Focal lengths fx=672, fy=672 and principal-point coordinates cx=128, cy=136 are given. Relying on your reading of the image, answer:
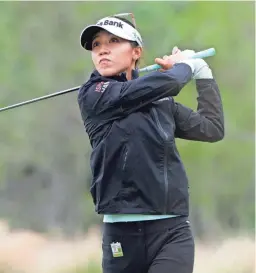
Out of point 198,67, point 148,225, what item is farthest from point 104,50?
point 148,225

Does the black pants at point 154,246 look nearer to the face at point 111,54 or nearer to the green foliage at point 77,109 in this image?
the face at point 111,54

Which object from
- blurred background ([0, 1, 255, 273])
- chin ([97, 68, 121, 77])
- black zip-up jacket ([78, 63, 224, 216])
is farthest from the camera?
blurred background ([0, 1, 255, 273])

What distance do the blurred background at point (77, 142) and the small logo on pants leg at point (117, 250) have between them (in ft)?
5.34

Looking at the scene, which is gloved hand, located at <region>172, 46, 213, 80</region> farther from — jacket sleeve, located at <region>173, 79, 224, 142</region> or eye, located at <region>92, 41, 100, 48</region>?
eye, located at <region>92, 41, 100, 48</region>

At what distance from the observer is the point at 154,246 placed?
63.1 inches

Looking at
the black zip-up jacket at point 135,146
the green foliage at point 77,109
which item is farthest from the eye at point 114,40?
the green foliage at point 77,109

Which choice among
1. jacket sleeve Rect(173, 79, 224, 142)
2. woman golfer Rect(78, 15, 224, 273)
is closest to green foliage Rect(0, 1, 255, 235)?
jacket sleeve Rect(173, 79, 224, 142)

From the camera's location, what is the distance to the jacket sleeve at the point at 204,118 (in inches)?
70.1

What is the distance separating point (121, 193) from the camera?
1.58 metres

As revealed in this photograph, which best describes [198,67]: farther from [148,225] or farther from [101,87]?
[148,225]

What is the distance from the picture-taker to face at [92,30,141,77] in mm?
1688

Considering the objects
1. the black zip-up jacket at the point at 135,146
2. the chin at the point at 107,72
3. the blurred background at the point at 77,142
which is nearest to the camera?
the black zip-up jacket at the point at 135,146

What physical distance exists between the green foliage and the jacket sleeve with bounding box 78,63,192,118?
1604 mm

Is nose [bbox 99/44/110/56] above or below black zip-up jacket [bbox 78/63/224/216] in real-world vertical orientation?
above
